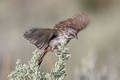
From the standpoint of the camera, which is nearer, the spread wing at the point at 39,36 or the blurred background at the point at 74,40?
the spread wing at the point at 39,36

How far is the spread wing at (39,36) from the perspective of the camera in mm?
6648

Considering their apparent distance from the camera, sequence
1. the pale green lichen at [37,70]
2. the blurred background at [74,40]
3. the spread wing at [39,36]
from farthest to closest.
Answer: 1. the blurred background at [74,40]
2. the spread wing at [39,36]
3. the pale green lichen at [37,70]

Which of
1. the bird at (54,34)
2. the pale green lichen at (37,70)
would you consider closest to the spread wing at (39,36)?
the bird at (54,34)

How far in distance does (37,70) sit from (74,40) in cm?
644

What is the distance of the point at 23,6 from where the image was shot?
53.7 feet

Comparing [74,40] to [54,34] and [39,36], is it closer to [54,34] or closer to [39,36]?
[54,34]

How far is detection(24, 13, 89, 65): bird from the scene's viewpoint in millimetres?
6660

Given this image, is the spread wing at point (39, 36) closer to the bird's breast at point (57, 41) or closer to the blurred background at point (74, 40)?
the bird's breast at point (57, 41)

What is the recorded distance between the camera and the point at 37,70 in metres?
6.50

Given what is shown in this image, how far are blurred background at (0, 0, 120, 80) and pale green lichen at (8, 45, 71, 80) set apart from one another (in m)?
1.26

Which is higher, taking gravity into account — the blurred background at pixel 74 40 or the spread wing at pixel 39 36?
the blurred background at pixel 74 40

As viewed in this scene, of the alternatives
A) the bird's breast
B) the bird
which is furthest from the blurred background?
the bird's breast

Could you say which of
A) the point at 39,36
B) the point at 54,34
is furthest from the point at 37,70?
the point at 54,34

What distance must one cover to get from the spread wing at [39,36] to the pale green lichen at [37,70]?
0.11 metres
